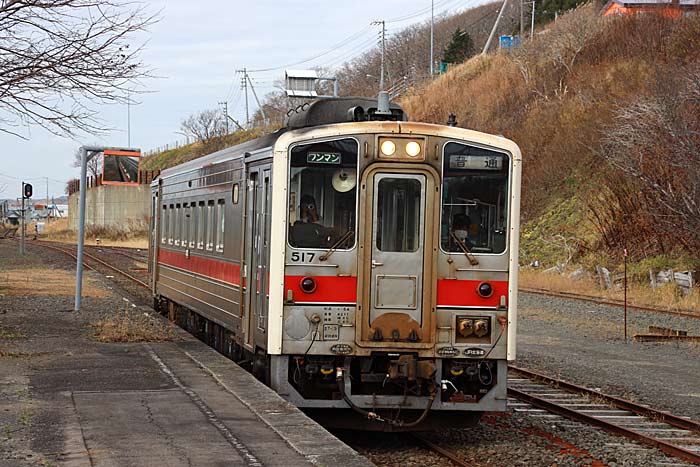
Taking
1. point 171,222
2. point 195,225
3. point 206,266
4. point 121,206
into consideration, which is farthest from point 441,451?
point 121,206

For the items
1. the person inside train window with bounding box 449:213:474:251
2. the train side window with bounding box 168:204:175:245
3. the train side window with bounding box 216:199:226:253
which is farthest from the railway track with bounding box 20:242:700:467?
the train side window with bounding box 168:204:175:245

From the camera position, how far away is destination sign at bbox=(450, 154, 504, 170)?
10.2m

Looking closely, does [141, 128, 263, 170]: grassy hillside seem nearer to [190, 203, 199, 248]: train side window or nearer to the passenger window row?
the passenger window row

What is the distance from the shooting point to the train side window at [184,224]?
54.6ft

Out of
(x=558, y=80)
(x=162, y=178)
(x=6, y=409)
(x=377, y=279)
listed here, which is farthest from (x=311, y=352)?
(x=558, y=80)

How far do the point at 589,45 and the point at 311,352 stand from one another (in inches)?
1830

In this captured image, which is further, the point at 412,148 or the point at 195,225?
the point at 195,225

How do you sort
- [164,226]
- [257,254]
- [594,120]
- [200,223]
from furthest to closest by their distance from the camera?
[594,120] < [164,226] < [200,223] < [257,254]

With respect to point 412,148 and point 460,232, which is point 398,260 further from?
point 412,148

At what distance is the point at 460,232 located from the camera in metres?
10.2

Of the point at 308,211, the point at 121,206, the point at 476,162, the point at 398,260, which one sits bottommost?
the point at 398,260

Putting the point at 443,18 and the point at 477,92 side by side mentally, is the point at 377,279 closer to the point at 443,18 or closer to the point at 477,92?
the point at 477,92

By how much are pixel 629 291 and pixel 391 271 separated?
20.3m

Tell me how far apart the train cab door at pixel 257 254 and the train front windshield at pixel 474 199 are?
1.71 meters
